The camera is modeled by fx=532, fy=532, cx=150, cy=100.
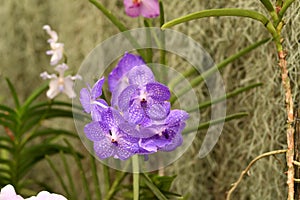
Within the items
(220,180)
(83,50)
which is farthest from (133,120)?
(83,50)

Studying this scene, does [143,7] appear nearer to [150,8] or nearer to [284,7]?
[150,8]

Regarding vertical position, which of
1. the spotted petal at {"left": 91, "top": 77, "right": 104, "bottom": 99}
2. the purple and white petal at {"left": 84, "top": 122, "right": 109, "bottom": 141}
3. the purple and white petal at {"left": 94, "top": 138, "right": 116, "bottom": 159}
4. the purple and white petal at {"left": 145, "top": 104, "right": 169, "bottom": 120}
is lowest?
the purple and white petal at {"left": 94, "top": 138, "right": 116, "bottom": 159}

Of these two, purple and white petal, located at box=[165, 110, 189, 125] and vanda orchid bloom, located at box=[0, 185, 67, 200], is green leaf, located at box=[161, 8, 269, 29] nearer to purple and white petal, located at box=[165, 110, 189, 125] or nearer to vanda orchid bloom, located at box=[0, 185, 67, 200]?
purple and white petal, located at box=[165, 110, 189, 125]

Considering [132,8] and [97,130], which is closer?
[97,130]

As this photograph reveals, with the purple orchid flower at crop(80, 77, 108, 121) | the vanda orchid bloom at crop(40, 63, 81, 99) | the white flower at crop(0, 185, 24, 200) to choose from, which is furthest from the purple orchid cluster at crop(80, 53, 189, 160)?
the vanda orchid bloom at crop(40, 63, 81, 99)

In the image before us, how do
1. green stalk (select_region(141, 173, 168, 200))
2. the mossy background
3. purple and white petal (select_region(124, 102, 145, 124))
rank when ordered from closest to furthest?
purple and white petal (select_region(124, 102, 145, 124)), green stalk (select_region(141, 173, 168, 200)), the mossy background

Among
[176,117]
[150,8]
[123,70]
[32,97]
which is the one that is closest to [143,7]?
[150,8]
